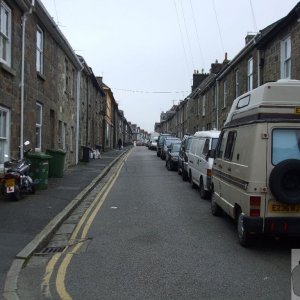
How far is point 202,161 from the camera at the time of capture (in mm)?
14312

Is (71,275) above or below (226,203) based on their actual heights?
below

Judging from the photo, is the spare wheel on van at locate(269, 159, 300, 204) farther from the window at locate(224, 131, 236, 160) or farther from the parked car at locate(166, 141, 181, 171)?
the parked car at locate(166, 141, 181, 171)

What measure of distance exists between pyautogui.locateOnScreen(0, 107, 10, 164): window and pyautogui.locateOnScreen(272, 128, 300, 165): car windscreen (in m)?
8.11

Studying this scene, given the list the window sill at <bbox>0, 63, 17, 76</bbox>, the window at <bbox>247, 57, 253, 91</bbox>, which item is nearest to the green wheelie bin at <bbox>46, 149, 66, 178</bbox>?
the window sill at <bbox>0, 63, 17, 76</bbox>

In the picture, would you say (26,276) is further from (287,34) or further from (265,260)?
(287,34)

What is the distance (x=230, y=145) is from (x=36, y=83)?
9258 mm

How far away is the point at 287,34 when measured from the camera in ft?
56.2

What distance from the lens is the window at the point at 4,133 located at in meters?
12.8

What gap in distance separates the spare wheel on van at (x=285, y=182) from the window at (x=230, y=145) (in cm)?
179

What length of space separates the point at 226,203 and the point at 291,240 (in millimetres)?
1418

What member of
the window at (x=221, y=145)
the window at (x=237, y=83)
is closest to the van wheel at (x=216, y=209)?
the window at (x=221, y=145)

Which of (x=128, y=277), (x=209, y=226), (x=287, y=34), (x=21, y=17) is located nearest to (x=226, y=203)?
(x=209, y=226)

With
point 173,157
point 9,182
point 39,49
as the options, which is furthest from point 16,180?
point 173,157

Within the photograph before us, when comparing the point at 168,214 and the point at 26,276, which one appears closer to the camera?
the point at 26,276
